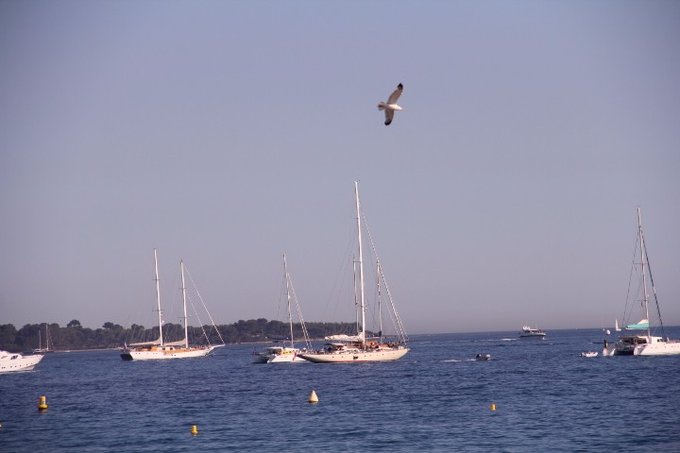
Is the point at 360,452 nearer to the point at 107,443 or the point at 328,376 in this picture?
the point at 107,443

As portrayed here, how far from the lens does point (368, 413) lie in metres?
54.9

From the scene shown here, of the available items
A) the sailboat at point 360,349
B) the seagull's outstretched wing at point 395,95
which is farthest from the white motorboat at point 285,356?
the seagull's outstretched wing at point 395,95

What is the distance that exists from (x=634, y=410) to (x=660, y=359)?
5141 centimetres

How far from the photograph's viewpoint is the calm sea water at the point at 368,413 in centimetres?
4366

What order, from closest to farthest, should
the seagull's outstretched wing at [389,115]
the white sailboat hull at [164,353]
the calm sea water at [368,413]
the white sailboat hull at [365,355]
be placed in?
the seagull's outstretched wing at [389,115]
the calm sea water at [368,413]
the white sailboat hull at [365,355]
the white sailboat hull at [164,353]

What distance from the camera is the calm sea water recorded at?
43656 millimetres

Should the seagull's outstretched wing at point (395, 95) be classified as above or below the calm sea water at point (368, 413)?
above

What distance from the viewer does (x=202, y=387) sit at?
81.8 m

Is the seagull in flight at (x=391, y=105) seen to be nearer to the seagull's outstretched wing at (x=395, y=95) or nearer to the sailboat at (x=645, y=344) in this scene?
the seagull's outstretched wing at (x=395, y=95)

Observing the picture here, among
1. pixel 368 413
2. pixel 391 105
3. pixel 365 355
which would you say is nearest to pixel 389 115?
pixel 391 105

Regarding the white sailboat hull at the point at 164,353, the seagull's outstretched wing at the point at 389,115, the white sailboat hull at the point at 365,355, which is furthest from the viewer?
the white sailboat hull at the point at 164,353

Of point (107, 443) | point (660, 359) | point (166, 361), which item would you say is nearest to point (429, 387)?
point (107, 443)

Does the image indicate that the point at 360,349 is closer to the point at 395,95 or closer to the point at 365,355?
the point at 365,355

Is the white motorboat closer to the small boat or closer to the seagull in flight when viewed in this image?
the small boat
